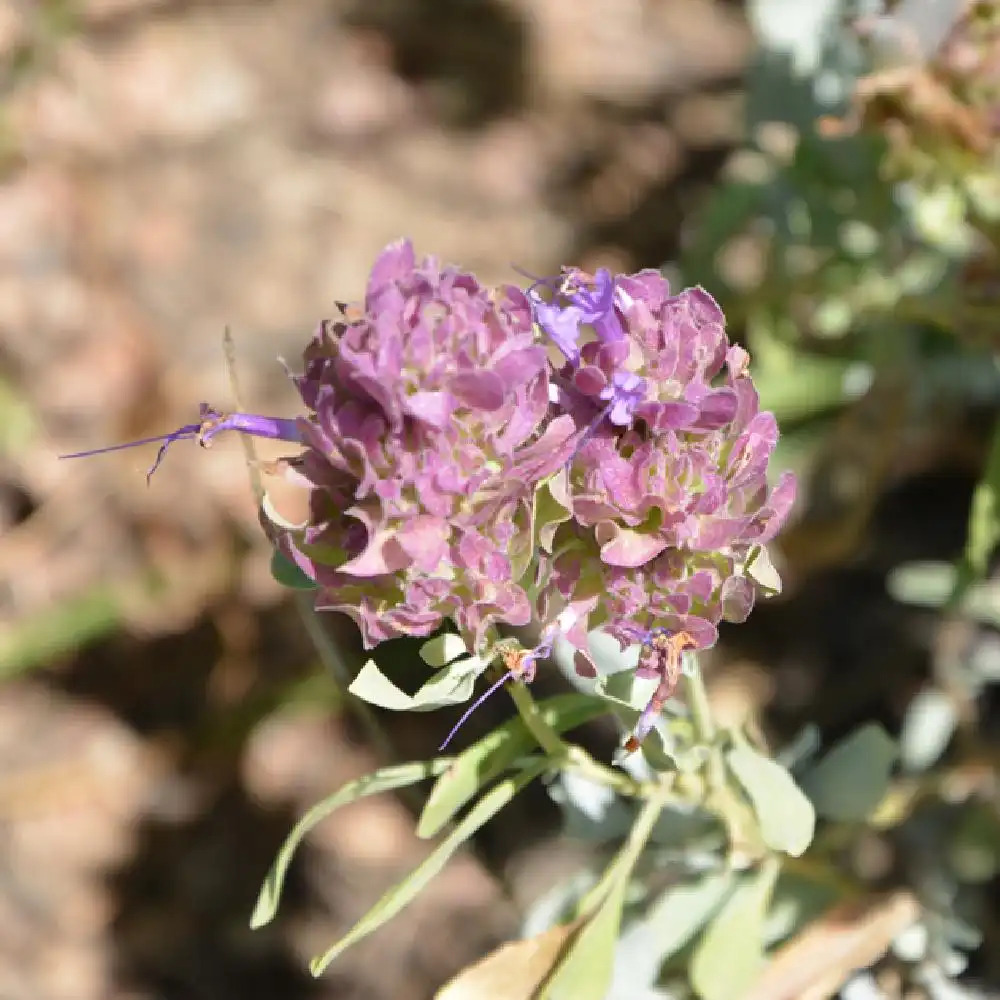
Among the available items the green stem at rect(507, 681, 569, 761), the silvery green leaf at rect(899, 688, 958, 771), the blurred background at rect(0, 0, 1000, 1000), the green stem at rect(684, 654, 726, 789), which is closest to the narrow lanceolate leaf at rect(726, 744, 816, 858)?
the green stem at rect(684, 654, 726, 789)

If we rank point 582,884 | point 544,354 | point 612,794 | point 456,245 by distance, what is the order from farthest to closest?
1. point 456,245
2. point 582,884
3. point 612,794
4. point 544,354

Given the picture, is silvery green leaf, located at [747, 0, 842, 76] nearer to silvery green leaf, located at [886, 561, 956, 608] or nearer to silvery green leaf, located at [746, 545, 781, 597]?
silvery green leaf, located at [886, 561, 956, 608]

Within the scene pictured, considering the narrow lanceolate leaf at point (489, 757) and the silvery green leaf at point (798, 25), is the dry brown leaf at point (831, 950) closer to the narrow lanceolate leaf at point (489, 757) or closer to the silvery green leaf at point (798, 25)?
the narrow lanceolate leaf at point (489, 757)

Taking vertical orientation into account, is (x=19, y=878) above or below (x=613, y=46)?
below

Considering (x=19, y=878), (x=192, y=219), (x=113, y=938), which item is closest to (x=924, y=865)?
(x=113, y=938)

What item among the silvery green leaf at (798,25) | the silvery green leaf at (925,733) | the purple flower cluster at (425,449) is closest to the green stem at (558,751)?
the purple flower cluster at (425,449)

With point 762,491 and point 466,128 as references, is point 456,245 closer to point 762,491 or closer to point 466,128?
point 466,128
